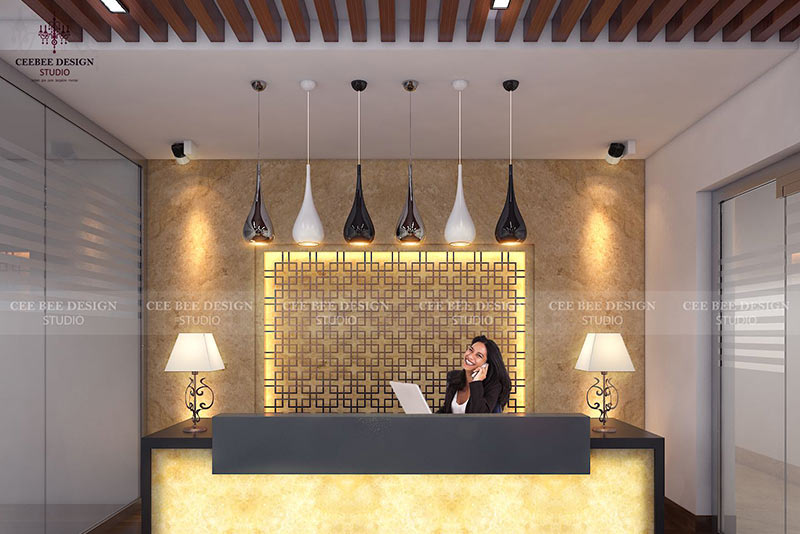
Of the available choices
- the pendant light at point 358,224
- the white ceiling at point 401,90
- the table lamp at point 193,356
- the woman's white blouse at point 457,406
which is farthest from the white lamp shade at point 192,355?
the woman's white blouse at point 457,406

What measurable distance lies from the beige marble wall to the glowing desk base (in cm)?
223

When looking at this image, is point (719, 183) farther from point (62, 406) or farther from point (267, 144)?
point (62, 406)

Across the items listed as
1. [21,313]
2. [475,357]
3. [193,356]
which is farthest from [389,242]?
[21,313]

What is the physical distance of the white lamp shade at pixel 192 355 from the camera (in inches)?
161

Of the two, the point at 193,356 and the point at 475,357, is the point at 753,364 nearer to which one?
the point at 475,357

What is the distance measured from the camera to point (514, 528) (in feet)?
10.3

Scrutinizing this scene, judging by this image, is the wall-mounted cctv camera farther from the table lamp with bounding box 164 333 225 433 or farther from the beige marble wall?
the table lamp with bounding box 164 333 225 433

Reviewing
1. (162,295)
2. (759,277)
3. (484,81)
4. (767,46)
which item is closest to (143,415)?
(162,295)

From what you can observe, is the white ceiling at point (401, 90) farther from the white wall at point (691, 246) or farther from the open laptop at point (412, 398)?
the open laptop at point (412, 398)

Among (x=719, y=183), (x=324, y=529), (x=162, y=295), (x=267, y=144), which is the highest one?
(x=267, y=144)

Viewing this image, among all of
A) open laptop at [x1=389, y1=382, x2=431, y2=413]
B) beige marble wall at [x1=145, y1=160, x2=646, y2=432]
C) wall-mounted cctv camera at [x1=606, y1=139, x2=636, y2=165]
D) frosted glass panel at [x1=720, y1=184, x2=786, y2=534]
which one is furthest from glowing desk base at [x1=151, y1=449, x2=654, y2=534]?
wall-mounted cctv camera at [x1=606, y1=139, x2=636, y2=165]

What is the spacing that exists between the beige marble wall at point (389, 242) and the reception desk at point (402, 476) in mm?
2184

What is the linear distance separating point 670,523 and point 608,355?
1.46 m

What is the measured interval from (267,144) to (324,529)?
2.99 meters
